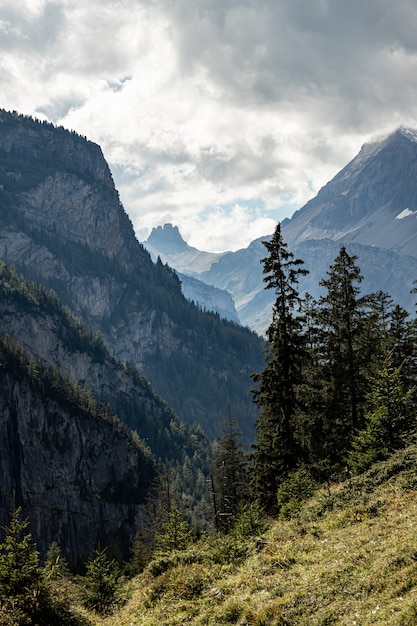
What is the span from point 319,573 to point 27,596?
741 cm

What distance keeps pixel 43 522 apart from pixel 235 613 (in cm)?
12503

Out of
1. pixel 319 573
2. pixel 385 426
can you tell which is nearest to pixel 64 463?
pixel 385 426

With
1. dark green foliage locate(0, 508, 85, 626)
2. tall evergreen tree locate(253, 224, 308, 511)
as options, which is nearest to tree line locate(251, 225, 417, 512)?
tall evergreen tree locate(253, 224, 308, 511)

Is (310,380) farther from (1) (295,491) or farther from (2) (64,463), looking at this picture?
(2) (64,463)

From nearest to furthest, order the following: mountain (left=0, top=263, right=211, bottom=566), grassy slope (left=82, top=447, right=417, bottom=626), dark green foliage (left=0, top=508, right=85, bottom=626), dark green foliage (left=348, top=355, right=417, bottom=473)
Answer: grassy slope (left=82, top=447, right=417, bottom=626) < dark green foliage (left=0, top=508, right=85, bottom=626) < dark green foliage (left=348, top=355, right=417, bottom=473) < mountain (left=0, top=263, right=211, bottom=566)

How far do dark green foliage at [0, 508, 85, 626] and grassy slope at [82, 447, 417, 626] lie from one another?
6.68 ft

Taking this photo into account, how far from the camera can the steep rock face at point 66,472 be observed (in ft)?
403

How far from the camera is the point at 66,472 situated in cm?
13450

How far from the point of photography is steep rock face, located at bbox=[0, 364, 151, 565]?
12281cm

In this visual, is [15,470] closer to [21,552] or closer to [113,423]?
[113,423]

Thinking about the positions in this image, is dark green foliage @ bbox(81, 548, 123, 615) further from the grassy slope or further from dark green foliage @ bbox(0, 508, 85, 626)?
dark green foliage @ bbox(0, 508, 85, 626)

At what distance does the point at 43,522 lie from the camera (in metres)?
122

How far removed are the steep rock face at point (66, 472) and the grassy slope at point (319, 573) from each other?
112 metres

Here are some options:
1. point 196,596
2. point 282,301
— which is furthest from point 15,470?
point 196,596
